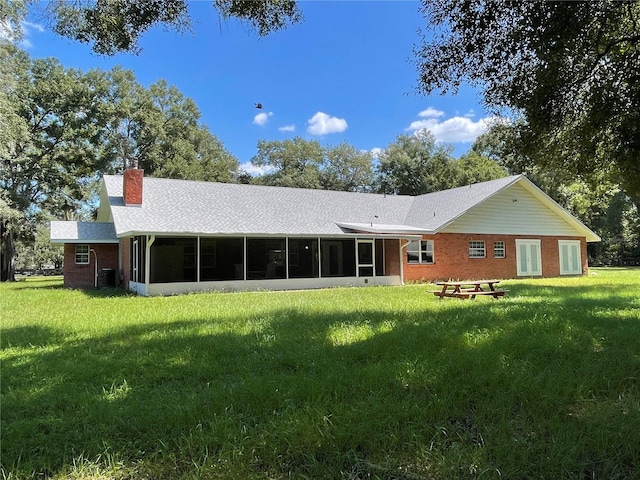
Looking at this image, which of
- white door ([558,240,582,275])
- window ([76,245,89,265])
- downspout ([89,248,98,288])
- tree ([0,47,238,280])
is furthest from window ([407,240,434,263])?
tree ([0,47,238,280])

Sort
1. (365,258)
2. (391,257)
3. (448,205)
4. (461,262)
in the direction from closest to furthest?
(365,258)
(391,257)
(461,262)
(448,205)

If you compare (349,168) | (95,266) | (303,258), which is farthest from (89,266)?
(349,168)

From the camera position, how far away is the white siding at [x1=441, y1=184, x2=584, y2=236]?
844 inches

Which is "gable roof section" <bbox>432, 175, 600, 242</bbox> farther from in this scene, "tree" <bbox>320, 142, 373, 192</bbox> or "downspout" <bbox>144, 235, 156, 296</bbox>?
"tree" <bbox>320, 142, 373, 192</bbox>

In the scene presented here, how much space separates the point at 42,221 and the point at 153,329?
1095 inches

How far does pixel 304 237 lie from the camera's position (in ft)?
60.6

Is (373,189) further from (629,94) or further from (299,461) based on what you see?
(299,461)

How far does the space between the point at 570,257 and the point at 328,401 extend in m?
25.0

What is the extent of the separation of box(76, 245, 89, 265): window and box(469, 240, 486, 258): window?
716 inches

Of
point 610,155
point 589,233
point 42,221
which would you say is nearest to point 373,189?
point 589,233

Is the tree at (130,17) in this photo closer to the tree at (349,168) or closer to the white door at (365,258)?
the white door at (365,258)

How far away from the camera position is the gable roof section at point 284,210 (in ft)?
55.2

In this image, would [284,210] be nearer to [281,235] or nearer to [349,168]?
[281,235]

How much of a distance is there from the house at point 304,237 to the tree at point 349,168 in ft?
71.8
